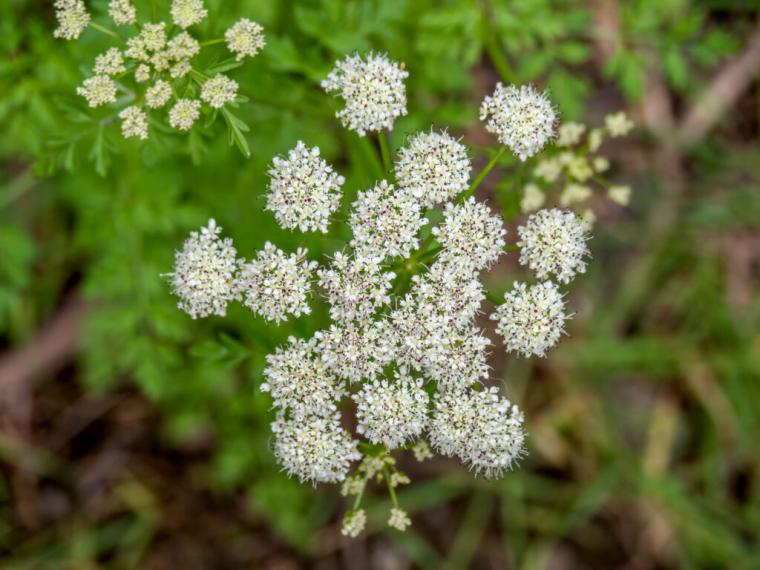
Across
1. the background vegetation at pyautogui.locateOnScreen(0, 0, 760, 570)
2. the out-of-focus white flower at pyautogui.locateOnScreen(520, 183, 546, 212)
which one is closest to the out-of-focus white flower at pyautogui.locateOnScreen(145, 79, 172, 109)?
the out-of-focus white flower at pyautogui.locateOnScreen(520, 183, 546, 212)

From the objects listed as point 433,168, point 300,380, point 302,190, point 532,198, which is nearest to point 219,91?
point 302,190

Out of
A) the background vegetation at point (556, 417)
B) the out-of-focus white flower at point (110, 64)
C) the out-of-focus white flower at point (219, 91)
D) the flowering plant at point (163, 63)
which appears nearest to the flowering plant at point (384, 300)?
the out-of-focus white flower at point (219, 91)

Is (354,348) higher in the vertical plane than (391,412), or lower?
higher

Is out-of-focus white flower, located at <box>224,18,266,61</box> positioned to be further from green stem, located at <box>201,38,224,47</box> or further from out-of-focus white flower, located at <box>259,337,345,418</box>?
out-of-focus white flower, located at <box>259,337,345,418</box>

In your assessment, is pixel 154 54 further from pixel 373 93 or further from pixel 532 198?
pixel 532 198

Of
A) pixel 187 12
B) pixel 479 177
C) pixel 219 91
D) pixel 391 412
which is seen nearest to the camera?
pixel 219 91

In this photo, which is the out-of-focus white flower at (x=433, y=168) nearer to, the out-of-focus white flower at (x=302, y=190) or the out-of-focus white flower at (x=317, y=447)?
the out-of-focus white flower at (x=302, y=190)
